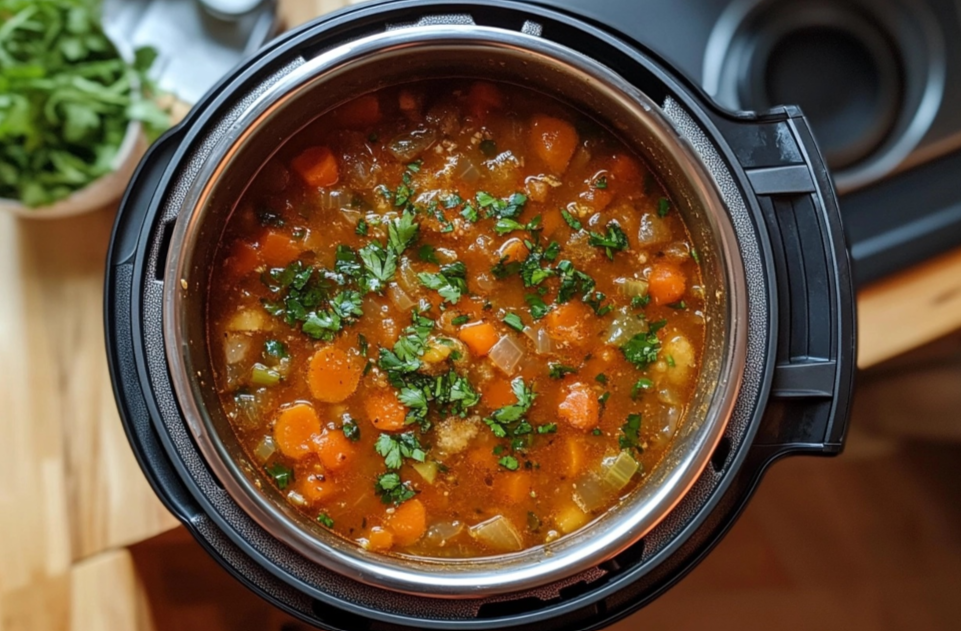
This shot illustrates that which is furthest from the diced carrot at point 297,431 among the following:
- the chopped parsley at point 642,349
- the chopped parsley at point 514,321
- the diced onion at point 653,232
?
the diced onion at point 653,232

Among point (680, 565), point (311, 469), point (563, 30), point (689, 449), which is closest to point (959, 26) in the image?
point (563, 30)

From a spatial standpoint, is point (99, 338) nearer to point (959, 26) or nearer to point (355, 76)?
point (355, 76)

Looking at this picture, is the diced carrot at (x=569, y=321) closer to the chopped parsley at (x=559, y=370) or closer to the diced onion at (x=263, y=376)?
Result: the chopped parsley at (x=559, y=370)

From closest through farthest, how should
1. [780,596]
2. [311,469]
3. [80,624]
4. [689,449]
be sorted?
[689,449] < [311,469] < [80,624] < [780,596]

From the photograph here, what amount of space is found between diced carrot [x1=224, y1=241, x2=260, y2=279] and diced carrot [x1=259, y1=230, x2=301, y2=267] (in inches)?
0.9

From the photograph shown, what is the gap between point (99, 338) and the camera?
217 cm

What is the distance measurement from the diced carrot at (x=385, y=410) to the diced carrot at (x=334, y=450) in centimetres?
8

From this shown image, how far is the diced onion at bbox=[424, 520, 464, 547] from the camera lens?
1861mm

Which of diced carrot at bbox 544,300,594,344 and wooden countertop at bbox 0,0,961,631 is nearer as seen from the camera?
diced carrot at bbox 544,300,594,344

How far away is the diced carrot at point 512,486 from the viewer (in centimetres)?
187

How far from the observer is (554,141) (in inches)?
75.1

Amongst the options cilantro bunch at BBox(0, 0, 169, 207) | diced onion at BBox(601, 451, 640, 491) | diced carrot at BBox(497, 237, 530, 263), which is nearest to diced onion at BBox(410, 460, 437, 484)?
diced onion at BBox(601, 451, 640, 491)

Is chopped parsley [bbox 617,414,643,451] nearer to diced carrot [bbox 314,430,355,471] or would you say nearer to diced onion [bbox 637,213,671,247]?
diced onion [bbox 637,213,671,247]

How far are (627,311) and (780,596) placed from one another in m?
1.61
